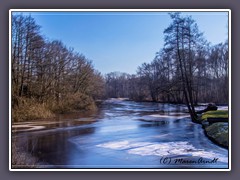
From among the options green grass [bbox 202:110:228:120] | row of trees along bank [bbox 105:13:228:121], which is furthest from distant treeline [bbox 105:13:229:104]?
green grass [bbox 202:110:228:120]

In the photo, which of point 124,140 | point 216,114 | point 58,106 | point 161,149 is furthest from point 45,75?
point 216,114

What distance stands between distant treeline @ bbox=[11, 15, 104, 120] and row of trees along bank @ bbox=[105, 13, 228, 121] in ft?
1.23

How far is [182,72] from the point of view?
406 centimetres

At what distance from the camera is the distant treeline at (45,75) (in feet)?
12.5

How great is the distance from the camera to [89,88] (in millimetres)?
4238

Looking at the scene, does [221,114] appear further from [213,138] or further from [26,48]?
[26,48]

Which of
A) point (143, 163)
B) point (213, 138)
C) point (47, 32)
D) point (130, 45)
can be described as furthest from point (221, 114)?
point (47, 32)

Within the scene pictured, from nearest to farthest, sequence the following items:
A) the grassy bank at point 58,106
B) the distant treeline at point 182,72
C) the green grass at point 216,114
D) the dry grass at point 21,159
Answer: the dry grass at point 21,159, the green grass at point 216,114, the distant treeline at point 182,72, the grassy bank at point 58,106

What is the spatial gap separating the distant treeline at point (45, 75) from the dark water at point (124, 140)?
0.24 meters

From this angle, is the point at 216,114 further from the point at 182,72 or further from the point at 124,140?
the point at 124,140

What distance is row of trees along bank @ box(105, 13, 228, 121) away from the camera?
12.7 ft

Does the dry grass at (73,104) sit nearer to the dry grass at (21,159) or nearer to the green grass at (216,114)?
the dry grass at (21,159)

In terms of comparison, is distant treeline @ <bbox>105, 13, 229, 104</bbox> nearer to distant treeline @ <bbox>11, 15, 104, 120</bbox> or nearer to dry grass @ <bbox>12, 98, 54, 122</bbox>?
distant treeline @ <bbox>11, 15, 104, 120</bbox>

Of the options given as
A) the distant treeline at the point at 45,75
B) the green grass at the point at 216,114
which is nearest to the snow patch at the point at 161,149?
the green grass at the point at 216,114
